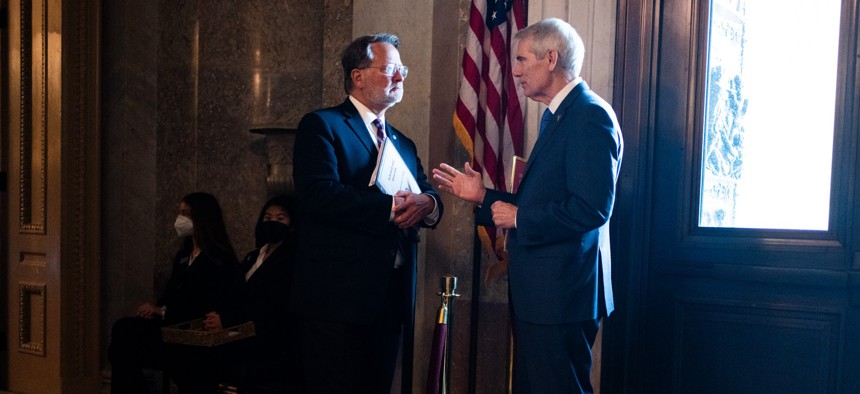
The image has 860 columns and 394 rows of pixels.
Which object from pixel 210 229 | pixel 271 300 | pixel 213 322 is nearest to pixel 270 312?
pixel 271 300

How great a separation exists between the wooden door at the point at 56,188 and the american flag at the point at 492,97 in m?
2.77

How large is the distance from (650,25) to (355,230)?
1707 mm

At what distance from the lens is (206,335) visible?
Result: 3.88 metres

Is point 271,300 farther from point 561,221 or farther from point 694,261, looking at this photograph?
point 694,261

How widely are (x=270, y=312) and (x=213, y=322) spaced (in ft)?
1.05

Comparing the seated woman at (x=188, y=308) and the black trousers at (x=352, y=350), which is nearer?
the black trousers at (x=352, y=350)

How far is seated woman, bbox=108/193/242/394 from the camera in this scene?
4046 mm

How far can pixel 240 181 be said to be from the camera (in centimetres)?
503

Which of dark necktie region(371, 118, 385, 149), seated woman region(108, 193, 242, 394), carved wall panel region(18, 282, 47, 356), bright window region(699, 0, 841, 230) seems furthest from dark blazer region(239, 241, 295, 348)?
carved wall panel region(18, 282, 47, 356)

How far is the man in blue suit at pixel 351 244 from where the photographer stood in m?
3.15

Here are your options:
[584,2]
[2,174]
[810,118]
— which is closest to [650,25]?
[584,2]

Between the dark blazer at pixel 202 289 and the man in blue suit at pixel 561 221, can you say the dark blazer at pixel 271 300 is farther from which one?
the man in blue suit at pixel 561 221

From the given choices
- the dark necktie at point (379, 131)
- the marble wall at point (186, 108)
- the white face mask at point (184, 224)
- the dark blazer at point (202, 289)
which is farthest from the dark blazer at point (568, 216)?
the white face mask at point (184, 224)

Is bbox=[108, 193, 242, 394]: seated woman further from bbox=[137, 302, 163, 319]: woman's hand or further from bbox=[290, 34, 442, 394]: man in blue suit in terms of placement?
bbox=[290, 34, 442, 394]: man in blue suit
